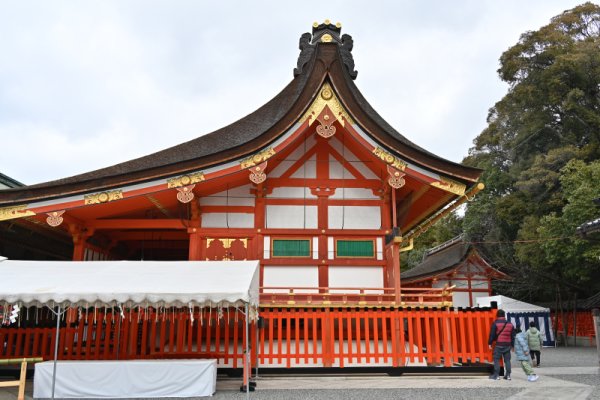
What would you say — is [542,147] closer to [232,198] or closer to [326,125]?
[326,125]

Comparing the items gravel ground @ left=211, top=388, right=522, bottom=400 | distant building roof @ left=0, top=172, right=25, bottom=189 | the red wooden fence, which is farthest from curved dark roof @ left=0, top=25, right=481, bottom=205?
distant building roof @ left=0, top=172, right=25, bottom=189

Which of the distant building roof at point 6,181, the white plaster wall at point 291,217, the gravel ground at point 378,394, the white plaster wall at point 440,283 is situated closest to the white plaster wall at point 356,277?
the white plaster wall at point 291,217

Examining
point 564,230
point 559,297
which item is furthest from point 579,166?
point 559,297

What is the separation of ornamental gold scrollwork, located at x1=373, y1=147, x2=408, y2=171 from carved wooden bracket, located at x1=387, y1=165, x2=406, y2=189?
10cm

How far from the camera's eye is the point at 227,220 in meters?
12.2

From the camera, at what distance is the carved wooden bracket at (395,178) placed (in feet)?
37.2

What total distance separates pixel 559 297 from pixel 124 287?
2480cm

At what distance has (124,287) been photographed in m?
7.19

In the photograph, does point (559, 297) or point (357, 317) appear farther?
point (559, 297)

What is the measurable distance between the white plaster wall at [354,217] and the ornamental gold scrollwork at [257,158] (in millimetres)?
2348

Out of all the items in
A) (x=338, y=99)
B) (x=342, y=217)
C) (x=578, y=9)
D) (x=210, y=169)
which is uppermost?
(x=578, y=9)

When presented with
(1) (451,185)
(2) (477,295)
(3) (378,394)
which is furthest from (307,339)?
Result: (2) (477,295)

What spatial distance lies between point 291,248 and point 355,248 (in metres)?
1.62

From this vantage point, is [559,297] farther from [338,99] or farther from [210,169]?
[210,169]
